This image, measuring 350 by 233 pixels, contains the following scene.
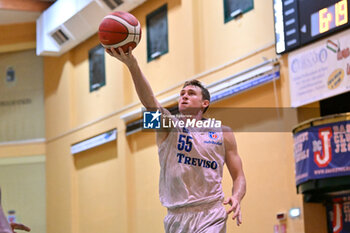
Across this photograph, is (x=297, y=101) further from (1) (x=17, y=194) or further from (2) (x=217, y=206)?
(1) (x=17, y=194)

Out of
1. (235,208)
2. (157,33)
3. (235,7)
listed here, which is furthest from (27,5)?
(235,208)

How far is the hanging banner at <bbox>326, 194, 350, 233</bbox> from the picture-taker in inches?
524

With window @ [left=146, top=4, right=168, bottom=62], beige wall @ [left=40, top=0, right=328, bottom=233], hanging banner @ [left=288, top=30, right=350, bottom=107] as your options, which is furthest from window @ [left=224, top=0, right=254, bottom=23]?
window @ [left=146, top=4, right=168, bottom=62]

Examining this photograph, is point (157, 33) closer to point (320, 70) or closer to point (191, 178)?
point (320, 70)

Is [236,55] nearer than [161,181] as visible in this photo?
No

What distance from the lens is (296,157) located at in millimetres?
13312

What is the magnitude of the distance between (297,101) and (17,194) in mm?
12182

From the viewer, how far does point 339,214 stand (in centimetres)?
1359

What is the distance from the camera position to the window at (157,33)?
18.3 meters

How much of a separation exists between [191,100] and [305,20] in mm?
6910

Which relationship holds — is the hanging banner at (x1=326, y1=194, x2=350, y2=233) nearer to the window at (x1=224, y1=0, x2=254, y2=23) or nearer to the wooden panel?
the window at (x1=224, y1=0, x2=254, y2=23)

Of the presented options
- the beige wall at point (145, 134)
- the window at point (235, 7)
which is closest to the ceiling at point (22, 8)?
the beige wall at point (145, 134)

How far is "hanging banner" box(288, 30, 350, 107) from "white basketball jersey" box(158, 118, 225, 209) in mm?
6621

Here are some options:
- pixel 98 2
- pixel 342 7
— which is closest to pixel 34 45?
pixel 98 2
